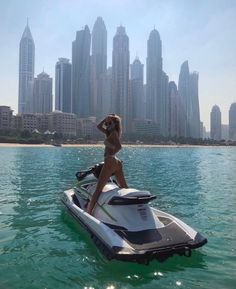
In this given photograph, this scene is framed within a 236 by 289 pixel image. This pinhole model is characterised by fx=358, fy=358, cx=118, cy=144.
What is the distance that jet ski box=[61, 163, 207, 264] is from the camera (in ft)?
21.6

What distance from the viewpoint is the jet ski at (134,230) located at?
6574mm

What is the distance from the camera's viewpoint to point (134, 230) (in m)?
7.34

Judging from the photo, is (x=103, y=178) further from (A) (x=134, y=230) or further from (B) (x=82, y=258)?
(B) (x=82, y=258)

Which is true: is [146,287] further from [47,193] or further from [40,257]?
[47,193]

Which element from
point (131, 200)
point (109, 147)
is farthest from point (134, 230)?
point (109, 147)

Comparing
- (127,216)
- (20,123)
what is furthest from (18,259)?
(20,123)

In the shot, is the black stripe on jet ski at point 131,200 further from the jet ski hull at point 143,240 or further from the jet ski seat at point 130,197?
the jet ski hull at point 143,240

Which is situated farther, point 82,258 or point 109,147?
point 109,147

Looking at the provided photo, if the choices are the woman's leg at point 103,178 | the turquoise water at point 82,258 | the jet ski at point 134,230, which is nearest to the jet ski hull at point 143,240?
the jet ski at point 134,230

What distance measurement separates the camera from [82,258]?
7242 millimetres

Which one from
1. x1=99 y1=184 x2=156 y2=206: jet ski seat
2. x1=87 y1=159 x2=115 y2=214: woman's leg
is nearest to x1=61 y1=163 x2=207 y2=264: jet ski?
x1=99 y1=184 x2=156 y2=206: jet ski seat

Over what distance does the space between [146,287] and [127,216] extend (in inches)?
74.7

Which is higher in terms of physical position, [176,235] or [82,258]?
[176,235]

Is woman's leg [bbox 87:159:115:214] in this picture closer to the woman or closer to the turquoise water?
the woman
